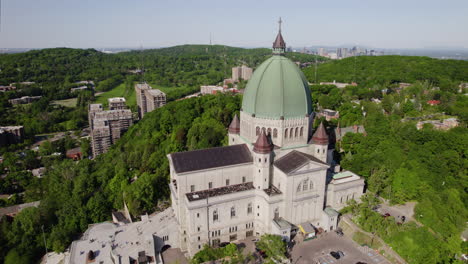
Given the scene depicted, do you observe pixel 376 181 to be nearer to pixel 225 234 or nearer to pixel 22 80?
pixel 225 234

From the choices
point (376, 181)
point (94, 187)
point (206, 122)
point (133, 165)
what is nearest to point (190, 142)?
point (206, 122)

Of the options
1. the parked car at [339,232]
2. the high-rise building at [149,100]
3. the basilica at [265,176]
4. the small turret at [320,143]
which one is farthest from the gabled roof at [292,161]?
the high-rise building at [149,100]

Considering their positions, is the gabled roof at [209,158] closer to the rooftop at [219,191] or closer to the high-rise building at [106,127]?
the rooftop at [219,191]

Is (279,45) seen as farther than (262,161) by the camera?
Yes

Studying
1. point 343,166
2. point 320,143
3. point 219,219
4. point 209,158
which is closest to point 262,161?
point 209,158

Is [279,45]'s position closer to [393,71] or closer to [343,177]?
[343,177]

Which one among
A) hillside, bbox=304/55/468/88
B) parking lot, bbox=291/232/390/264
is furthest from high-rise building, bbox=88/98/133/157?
hillside, bbox=304/55/468/88
